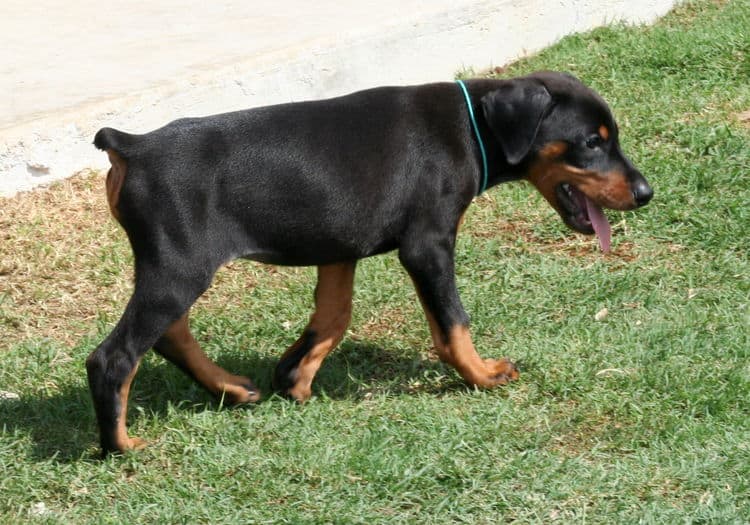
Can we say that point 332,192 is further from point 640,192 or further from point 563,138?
point 640,192

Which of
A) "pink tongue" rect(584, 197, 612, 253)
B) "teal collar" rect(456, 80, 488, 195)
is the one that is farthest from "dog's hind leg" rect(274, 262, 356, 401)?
"pink tongue" rect(584, 197, 612, 253)

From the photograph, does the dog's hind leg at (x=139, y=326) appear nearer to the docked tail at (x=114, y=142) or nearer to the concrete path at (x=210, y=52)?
the docked tail at (x=114, y=142)

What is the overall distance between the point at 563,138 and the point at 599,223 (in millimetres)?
482

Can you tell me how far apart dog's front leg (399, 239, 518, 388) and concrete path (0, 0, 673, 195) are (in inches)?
114

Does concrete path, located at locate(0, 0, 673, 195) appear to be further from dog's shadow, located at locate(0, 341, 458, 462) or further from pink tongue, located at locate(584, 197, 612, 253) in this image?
pink tongue, located at locate(584, 197, 612, 253)

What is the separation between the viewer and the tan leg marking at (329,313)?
5.47 m

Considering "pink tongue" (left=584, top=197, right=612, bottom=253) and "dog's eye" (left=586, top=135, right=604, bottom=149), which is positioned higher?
"dog's eye" (left=586, top=135, right=604, bottom=149)

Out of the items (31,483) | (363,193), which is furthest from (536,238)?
(31,483)

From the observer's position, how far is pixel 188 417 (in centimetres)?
516

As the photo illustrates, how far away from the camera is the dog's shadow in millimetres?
5066

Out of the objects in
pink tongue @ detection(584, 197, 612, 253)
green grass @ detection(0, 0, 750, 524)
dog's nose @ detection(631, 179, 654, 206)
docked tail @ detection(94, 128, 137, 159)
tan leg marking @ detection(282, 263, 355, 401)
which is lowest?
green grass @ detection(0, 0, 750, 524)

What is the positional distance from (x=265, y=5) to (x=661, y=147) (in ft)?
11.4

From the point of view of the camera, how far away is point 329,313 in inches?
216

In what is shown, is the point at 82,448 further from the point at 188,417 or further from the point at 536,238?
the point at 536,238
